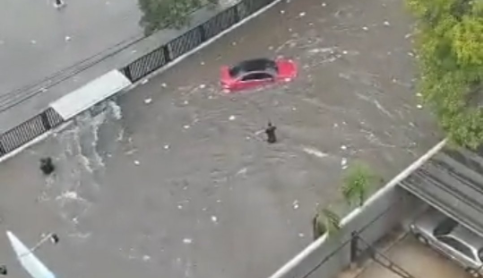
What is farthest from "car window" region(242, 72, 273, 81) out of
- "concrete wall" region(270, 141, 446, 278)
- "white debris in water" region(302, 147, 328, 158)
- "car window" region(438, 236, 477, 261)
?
"car window" region(438, 236, 477, 261)

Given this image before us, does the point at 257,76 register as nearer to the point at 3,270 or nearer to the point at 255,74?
the point at 255,74

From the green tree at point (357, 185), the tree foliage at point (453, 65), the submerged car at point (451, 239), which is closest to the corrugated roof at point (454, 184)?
the submerged car at point (451, 239)

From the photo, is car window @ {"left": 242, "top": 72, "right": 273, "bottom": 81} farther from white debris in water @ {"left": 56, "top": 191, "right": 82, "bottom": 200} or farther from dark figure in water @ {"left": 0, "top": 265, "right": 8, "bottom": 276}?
dark figure in water @ {"left": 0, "top": 265, "right": 8, "bottom": 276}

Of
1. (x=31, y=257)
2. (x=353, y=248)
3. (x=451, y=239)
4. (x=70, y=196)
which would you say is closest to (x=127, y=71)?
(x=70, y=196)

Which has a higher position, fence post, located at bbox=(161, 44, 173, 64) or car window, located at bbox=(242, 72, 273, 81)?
fence post, located at bbox=(161, 44, 173, 64)

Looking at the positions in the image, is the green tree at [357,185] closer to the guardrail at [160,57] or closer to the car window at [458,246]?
the car window at [458,246]

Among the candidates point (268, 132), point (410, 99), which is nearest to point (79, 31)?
point (268, 132)
